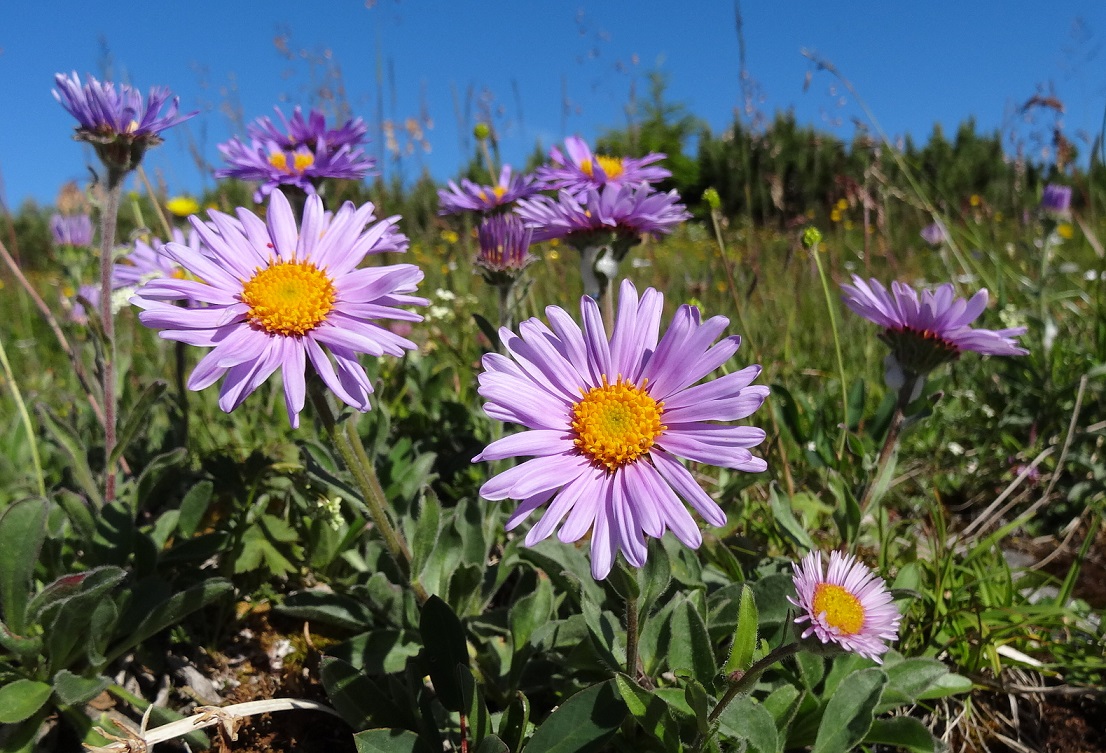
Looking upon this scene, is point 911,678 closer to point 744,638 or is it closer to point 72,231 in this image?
point 744,638

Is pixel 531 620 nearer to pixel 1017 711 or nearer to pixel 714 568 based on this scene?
pixel 714 568

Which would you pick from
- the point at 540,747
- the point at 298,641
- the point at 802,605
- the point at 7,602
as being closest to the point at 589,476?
the point at 802,605

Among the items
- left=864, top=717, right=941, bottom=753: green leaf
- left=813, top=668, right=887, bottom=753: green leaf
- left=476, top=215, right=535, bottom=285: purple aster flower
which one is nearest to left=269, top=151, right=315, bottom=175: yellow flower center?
left=476, top=215, right=535, bottom=285: purple aster flower

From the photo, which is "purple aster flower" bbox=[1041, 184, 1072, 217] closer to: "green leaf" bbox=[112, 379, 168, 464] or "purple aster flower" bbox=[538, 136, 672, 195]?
"purple aster flower" bbox=[538, 136, 672, 195]

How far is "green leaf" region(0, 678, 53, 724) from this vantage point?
4.99 feet

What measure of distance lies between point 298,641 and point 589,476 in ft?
4.26

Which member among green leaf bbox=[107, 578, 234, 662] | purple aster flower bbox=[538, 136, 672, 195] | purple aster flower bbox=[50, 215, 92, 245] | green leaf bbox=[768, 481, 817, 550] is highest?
purple aster flower bbox=[538, 136, 672, 195]

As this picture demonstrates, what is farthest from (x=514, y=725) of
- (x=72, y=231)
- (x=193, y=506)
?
(x=72, y=231)

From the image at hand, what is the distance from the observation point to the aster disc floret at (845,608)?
1.15 meters

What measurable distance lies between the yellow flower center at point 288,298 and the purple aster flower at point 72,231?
229 centimetres

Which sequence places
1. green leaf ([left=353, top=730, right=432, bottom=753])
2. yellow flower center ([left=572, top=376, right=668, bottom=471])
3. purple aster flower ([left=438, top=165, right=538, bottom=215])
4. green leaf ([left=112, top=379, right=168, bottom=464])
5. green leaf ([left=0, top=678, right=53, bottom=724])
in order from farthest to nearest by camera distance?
purple aster flower ([left=438, top=165, right=538, bottom=215]), green leaf ([left=112, top=379, right=168, bottom=464]), green leaf ([left=0, top=678, right=53, bottom=724]), green leaf ([left=353, top=730, right=432, bottom=753]), yellow flower center ([left=572, top=376, right=668, bottom=471])

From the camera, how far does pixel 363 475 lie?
153cm

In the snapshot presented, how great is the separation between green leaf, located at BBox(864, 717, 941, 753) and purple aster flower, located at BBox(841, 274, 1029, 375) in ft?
2.52

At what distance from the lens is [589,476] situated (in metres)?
1.28
